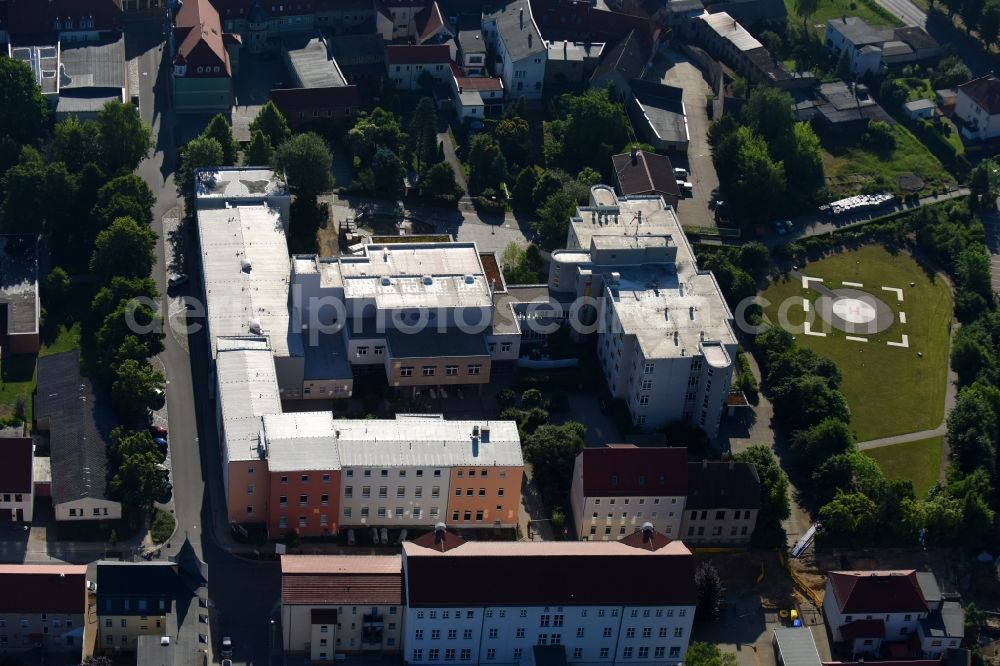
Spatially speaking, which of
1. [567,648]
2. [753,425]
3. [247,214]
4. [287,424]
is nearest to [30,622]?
[287,424]

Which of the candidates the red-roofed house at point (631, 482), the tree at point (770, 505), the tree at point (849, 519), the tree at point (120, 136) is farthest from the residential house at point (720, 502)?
the tree at point (120, 136)

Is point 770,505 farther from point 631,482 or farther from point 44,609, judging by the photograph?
point 44,609

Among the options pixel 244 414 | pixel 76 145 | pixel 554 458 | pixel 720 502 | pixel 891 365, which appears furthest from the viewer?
pixel 76 145

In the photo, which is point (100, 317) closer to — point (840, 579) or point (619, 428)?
point (619, 428)

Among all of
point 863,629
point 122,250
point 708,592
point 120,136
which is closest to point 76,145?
point 120,136

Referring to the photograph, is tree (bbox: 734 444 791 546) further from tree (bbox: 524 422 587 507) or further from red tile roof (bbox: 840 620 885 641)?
tree (bbox: 524 422 587 507)
